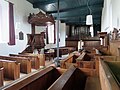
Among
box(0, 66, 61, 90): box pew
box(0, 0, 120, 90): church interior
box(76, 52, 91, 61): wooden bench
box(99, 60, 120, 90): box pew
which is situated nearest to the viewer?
box(99, 60, 120, 90): box pew

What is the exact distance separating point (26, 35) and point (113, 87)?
682cm

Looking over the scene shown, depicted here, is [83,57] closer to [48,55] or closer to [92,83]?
[92,83]

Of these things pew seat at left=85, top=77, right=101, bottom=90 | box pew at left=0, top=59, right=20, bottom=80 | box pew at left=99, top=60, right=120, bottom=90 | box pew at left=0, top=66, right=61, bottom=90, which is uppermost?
box pew at left=99, top=60, right=120, bottom=90

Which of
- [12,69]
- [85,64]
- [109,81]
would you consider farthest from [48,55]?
[109,81]

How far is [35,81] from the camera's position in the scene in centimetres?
149

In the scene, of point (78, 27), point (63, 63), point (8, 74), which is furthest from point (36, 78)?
point (78, 27)

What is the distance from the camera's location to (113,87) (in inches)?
27.9

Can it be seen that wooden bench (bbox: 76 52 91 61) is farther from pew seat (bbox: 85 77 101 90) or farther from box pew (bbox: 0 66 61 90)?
box pew (bbox: 0 66 61 90)

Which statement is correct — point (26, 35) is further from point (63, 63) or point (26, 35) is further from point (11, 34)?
point (63, 63)

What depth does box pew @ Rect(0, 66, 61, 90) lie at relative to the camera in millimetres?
1218

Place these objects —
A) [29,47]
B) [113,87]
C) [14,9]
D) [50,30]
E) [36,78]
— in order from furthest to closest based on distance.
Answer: [50,30]
[29,47]
[14,9]
[36,78]
[113,87]

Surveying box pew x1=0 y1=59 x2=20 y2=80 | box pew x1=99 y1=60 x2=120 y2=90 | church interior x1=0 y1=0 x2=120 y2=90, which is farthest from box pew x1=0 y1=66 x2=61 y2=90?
box pew x1=0 y1=59 x2=20 y2=80

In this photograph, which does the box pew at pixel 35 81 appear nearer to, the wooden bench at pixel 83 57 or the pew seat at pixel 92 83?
the pew seat at pixel 92 83

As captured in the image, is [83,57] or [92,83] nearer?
[92,83]
